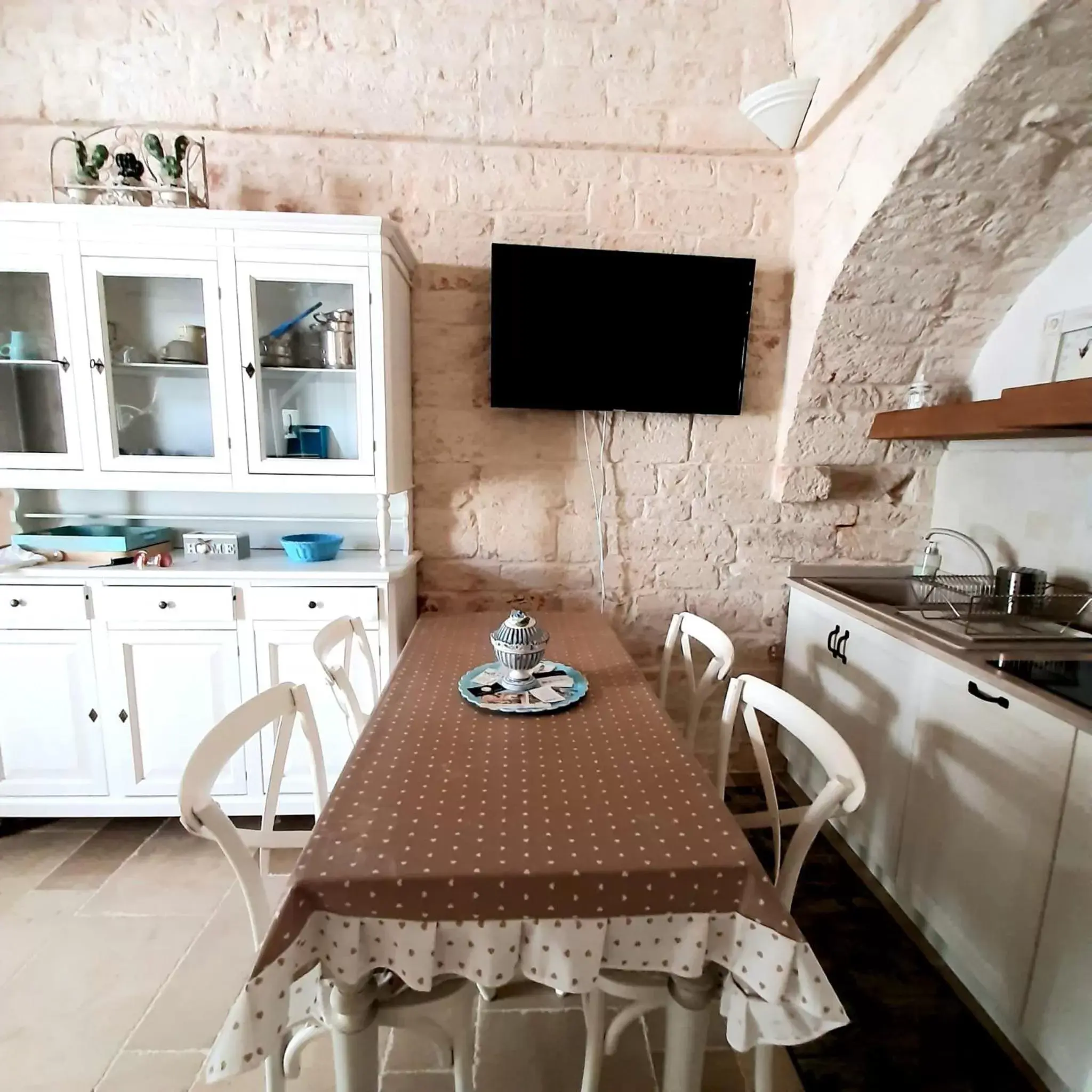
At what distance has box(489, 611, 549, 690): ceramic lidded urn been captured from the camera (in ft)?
4.51

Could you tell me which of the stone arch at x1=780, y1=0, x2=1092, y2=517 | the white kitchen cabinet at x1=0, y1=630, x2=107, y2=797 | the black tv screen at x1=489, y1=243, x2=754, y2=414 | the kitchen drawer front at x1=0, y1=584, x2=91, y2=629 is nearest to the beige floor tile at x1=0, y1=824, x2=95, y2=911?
the white kitchen cabinet at x1=0, y1=630, x2=107, y2=797

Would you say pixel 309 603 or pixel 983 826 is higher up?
pixel 309 603

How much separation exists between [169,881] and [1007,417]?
2722 millimetres

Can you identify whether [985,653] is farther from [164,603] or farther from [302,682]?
[164,603]

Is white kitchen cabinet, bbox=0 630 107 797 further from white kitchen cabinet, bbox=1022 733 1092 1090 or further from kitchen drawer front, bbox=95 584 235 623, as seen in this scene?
white kitchen cabinet, bbox=1022 733 1092 1090

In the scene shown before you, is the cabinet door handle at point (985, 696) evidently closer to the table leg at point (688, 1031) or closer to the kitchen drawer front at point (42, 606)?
the table leg at point (688, 1031)

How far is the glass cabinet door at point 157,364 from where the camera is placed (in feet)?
5.74

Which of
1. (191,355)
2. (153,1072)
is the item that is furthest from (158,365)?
(153,1072)

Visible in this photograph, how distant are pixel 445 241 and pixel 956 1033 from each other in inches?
104

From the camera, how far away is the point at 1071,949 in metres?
1.15

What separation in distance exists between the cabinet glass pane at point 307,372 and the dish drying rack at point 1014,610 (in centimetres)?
195

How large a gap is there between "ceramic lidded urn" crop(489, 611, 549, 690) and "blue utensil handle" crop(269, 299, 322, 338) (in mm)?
1197

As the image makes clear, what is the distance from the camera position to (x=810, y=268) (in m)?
1.99

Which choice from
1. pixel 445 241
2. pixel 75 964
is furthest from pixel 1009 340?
pixel 75 964
